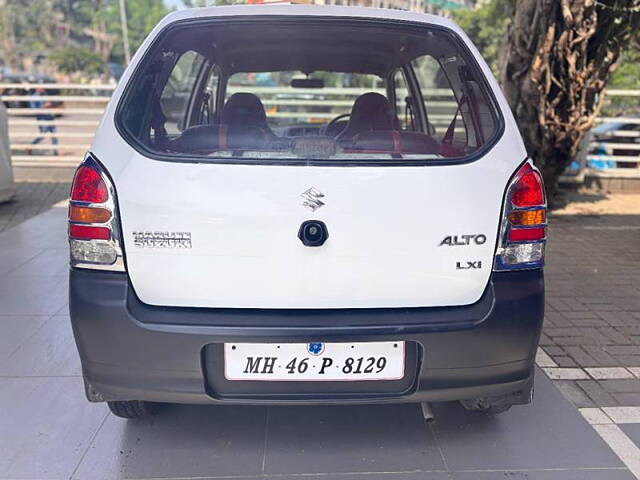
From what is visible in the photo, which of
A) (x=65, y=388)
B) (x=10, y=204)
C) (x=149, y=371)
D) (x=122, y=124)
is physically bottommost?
(x=10, y=204)

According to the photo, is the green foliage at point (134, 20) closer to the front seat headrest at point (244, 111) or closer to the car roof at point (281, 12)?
the front seat headrest at point (244, 111)

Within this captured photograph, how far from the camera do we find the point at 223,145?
2221 mm

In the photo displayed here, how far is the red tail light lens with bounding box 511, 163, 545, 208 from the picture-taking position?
2.02 meters

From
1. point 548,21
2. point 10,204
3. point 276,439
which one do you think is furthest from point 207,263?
point 10,204

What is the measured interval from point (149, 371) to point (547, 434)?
1.70 metres

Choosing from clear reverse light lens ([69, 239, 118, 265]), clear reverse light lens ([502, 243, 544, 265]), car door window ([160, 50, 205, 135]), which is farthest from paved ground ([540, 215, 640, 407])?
car door window ([160, 50, 205, 135])

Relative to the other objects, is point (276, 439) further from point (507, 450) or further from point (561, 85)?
point (561, 85)

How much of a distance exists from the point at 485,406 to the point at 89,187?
1756mm

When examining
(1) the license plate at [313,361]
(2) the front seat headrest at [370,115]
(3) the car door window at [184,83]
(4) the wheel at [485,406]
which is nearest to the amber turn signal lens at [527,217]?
(1) the license plate at [313,361]

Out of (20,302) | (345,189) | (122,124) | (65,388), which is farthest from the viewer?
(20,302)

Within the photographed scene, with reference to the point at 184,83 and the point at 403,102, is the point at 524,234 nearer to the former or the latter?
the point at 403,102

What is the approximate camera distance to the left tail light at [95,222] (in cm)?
195

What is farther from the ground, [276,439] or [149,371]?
[149,371]

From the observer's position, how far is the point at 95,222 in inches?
77.1
